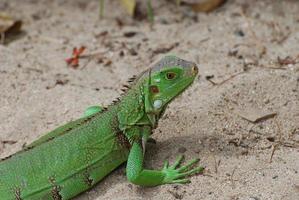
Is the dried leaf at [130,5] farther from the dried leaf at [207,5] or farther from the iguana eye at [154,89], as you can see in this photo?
the iguana eye at [154,89]

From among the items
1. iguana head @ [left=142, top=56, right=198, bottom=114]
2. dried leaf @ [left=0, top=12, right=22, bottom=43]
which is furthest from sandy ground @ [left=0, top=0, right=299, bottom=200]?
iguana head @ [left=142, top=56, right=198, bottom=114]

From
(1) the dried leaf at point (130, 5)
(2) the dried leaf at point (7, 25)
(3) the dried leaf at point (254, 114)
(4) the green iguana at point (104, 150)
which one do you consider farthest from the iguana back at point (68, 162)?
(1) the dried leaf at point (130, 5)

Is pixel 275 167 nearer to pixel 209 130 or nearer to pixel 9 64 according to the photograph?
pixel 209 130

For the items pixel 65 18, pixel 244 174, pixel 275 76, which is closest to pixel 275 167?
pixel 244 174

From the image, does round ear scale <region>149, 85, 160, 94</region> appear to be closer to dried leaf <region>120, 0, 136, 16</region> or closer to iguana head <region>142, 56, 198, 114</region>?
iguana head <region>142, 56, 198, 114</region>

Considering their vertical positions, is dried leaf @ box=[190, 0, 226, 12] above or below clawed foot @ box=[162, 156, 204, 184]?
above

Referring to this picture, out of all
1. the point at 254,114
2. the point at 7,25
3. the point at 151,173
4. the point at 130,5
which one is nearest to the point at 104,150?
the point at 151,173
